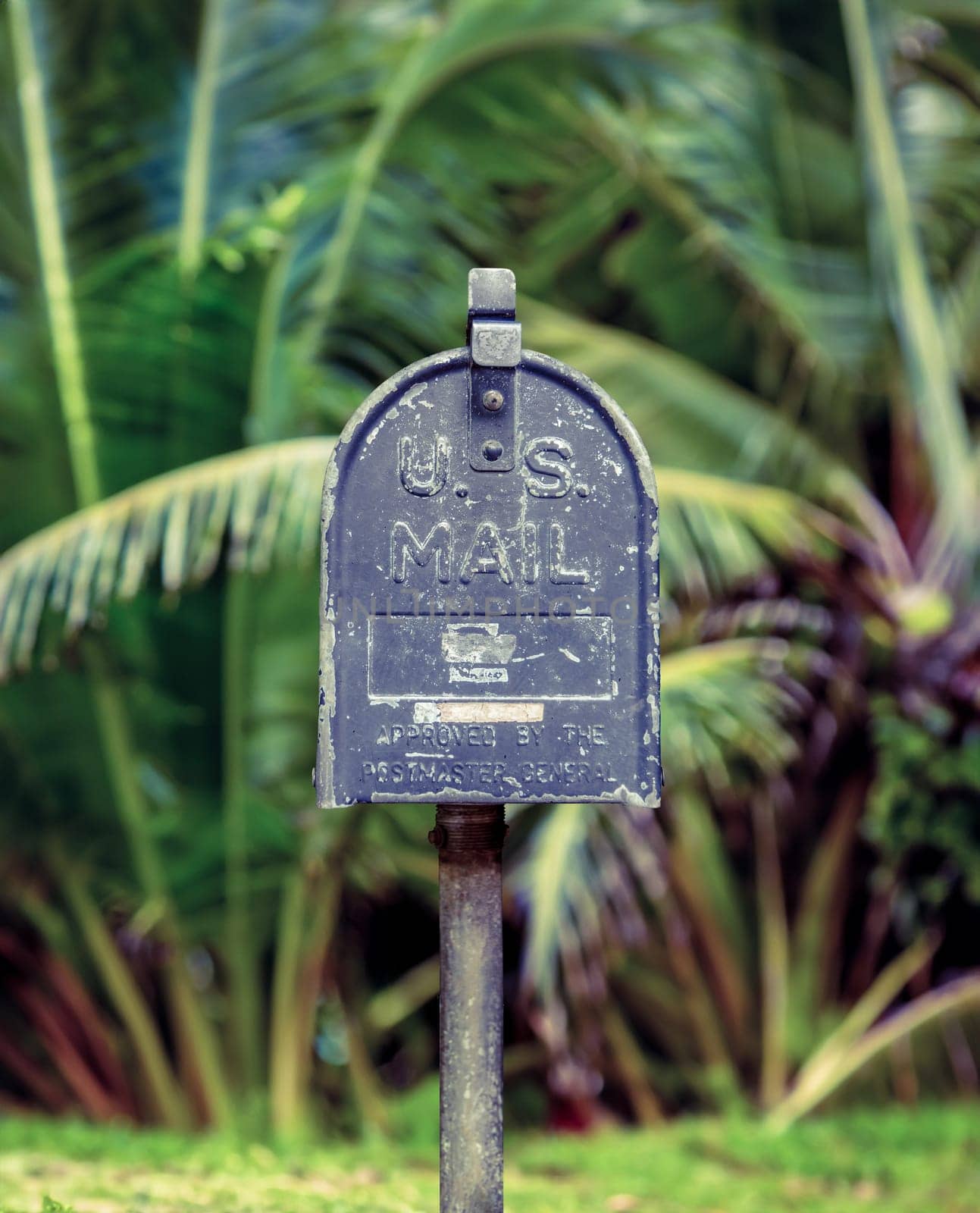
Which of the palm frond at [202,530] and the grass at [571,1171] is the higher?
the palm frond at [202,530]

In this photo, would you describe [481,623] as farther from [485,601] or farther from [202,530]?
[202,530]

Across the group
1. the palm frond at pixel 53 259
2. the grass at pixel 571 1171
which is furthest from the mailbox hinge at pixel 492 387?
the palm frond at pixel 53 259

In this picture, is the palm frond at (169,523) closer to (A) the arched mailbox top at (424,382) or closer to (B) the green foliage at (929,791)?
(A) the arched mailbox top at (424,382)

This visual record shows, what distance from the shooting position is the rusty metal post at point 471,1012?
2.38 meters

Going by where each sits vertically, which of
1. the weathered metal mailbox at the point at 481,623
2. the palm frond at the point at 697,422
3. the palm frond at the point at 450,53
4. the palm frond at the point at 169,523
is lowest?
the weathered metal mailbox at the point at 481,623

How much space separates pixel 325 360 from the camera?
18.0ft

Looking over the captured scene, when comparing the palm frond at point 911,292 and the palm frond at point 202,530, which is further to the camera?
the palm frond at point 911,292

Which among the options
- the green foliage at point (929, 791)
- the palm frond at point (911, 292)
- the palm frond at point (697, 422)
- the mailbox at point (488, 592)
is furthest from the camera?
the palm frond at point (697, 422)

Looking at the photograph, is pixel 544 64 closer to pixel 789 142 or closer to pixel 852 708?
pixel 789 142

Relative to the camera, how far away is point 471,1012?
2.38 m

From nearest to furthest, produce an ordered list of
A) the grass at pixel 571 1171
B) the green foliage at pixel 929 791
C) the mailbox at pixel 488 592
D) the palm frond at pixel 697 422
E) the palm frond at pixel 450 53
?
1. the mailbox at pixel 488 592
2. the grass at pixel 571 1171
3. the palm frond at pixel 450 53
4. the green foliage at pixel 929 791
5. the palm frond at pixel 697 422

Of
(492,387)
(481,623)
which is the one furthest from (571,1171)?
(492,387)

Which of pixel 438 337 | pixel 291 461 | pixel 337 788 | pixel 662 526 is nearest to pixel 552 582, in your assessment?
pixel 337 788

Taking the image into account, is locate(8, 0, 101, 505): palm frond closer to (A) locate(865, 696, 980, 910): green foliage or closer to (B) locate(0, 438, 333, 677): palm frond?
(B) locate(0, 438, 333, 677): palm frond
